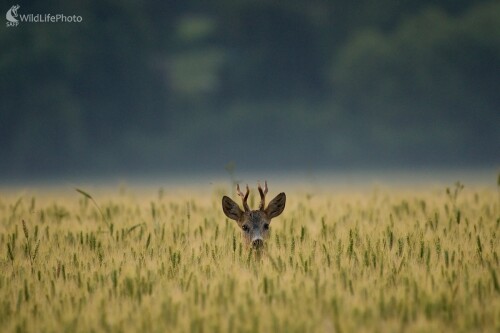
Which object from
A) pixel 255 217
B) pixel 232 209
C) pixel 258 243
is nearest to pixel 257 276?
pixel 258 243

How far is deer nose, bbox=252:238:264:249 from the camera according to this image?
7.72 meters

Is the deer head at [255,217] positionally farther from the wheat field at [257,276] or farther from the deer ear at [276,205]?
the wheat field at [257,276]

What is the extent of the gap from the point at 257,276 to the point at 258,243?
100 cm

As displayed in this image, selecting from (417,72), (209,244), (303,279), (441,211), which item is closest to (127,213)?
(209,244)

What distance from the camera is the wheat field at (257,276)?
5223mm

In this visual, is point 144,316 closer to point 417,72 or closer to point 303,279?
point 303,279

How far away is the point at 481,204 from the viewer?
11.6 metres

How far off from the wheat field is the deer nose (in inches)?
5.1

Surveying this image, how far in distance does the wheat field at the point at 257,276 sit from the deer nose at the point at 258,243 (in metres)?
0.13

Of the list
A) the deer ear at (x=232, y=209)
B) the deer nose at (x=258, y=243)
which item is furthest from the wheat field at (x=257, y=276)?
the deer ear at (x=232, y=209)

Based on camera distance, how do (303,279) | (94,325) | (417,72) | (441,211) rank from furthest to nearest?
(417,72) → (441,211) → (303,279) → (94,325)

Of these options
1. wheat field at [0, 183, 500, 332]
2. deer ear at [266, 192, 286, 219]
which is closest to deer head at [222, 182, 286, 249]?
deer ear at [266, 192, 286, 219]

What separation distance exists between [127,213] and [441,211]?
527 cm

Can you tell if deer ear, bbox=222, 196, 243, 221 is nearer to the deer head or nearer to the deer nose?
the deer head
